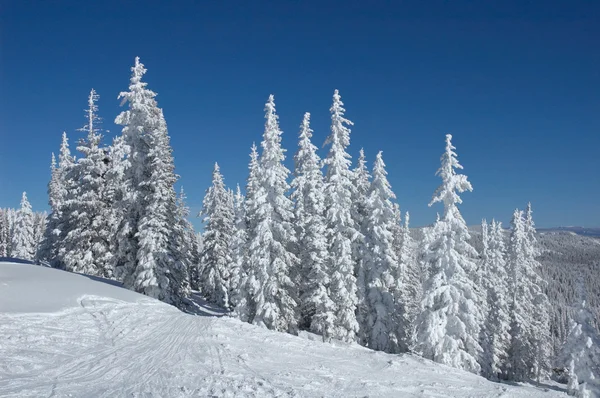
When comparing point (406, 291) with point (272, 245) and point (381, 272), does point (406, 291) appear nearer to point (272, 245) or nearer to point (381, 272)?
point (381, 272)

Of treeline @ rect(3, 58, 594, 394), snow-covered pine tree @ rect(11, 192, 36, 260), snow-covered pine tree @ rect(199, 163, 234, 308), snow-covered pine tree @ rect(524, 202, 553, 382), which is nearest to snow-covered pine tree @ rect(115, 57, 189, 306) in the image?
treeline @ rect(3, 58, 594, 394)

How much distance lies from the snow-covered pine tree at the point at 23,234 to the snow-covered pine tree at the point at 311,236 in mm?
58295

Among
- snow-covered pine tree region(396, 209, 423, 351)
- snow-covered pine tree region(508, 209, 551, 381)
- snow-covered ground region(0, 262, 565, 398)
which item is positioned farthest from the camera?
snow-covered pine tree region(508, 209, 551, 381)

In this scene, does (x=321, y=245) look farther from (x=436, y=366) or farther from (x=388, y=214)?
(x=436, y=366)

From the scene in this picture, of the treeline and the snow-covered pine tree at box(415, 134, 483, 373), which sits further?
the treeline

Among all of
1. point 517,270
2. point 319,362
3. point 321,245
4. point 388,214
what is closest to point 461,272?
point 388,214

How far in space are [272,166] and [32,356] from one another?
1964cm

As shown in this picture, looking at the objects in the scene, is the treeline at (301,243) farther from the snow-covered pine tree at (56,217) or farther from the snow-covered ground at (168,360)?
the snow-covered ground at (168,360)

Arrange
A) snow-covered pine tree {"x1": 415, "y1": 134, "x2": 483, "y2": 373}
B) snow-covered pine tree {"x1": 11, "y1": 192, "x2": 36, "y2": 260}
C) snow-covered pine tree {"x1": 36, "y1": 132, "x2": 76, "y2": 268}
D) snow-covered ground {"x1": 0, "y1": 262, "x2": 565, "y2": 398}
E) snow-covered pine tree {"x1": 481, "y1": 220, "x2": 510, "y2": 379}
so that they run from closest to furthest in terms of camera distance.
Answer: snow-covered ground {"x1": 0, "y1": 262, "x2": 565, "y2": 398}
snow-covered pine tree {"x1": 415, "y1": 134, "x2": 483, "y2": 373}
snow-covered pine tree {"x1": 36, "y1": 132, "x2": 76, "y2": 268}
snow-covered pine tree {"x1": 481, "y1": 220, "x2": 510, "y2": 379}
snow-covered pine tree {"x1": 11, "y1": 192, "x2": 36, "y2": 260}

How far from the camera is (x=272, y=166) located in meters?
29.5

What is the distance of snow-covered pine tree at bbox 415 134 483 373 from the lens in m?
24.8

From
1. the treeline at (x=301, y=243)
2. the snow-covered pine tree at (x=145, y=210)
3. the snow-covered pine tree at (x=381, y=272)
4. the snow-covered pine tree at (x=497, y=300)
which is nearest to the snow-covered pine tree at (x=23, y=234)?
the treeline at (x=301, y=243)

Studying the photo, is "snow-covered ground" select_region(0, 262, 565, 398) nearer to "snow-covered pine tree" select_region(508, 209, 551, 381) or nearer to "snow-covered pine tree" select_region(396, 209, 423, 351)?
"snow-covered pine tree" select_region(396, 209, 423, 351)

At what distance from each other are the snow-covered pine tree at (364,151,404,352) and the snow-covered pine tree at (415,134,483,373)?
304 cm
